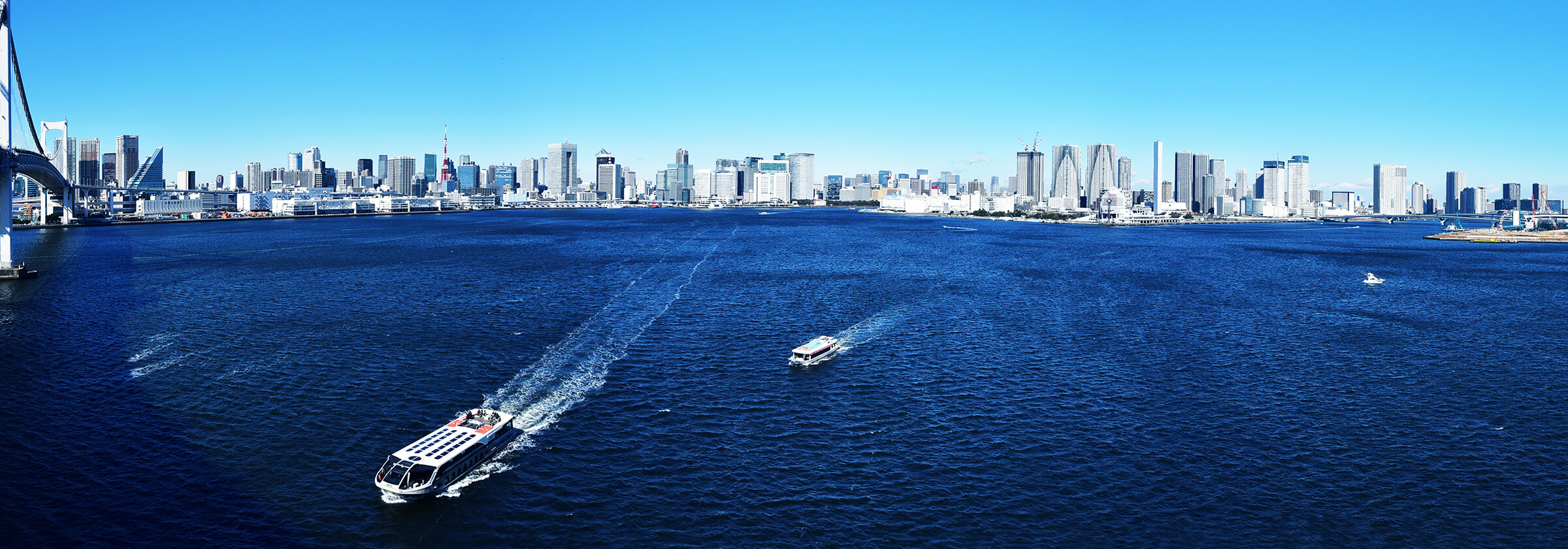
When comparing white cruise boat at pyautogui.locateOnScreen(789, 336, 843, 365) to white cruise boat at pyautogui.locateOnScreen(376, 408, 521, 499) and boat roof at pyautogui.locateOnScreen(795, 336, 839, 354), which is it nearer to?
boat roof at pyautogui.locateOnScreen(795, 336, 839, 354)

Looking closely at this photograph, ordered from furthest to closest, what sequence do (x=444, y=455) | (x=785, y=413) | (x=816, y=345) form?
(x=816, y=345) < (x=785, y=413) < (x=444, y=455)

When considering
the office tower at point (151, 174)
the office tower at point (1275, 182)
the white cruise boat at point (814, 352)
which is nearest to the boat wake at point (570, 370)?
the white cruise boat at point (814, 352)

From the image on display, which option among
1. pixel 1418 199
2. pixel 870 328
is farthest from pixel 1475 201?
pixel 870 328

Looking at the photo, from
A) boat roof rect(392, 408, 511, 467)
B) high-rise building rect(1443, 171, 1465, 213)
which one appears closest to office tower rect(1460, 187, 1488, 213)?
high-rise building rect(1443, 171, 1465, 213)

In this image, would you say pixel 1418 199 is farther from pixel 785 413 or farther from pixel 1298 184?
pixel 785 413

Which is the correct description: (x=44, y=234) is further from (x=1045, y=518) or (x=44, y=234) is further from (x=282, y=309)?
(x=1045, y=518)
